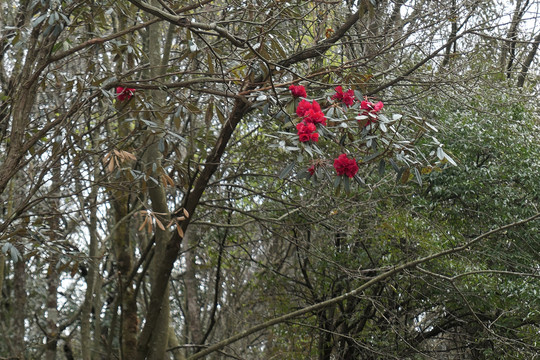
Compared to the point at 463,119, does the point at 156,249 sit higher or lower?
lower

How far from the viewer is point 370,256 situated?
6.40 metres

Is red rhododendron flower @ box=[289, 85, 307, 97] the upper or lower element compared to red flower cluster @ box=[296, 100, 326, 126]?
upper

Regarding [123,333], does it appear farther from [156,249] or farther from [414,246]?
[414,246]

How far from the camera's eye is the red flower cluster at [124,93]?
12.7ft

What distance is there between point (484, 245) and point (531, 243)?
0.53 meters

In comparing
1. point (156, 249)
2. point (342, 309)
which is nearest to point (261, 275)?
point (342, 309)

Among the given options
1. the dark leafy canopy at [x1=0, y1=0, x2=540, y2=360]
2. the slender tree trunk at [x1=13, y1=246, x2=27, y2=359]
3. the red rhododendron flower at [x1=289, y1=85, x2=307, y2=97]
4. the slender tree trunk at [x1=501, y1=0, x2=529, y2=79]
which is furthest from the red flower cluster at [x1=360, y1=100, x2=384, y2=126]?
the slender tree trunk at [x1=13, y1=246, x2=27, y2=359]

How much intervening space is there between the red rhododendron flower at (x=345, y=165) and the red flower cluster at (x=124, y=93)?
61.9 inches

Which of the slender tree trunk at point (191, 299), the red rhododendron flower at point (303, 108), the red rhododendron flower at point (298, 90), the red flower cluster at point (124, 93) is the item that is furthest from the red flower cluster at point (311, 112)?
the slender tree trunk at point (191, 299)

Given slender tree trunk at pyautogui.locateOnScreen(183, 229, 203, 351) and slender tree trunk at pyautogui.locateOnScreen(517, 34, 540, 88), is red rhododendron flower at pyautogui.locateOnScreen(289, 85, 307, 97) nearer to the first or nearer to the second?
slender tree trunk at pyautogui.locateOnScreen(517, 34, 540, 88)

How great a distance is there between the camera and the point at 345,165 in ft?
9.85

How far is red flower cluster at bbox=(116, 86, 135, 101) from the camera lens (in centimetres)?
386

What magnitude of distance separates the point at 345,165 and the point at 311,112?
333mm

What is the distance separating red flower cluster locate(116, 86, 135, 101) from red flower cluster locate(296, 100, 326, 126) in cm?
141
